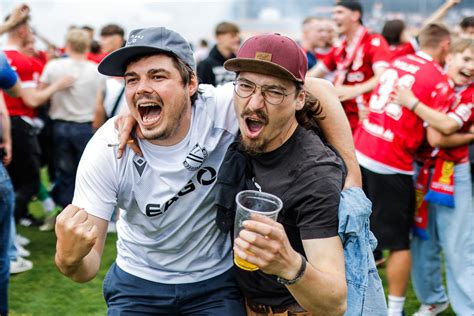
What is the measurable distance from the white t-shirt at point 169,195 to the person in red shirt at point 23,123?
386 centimetres

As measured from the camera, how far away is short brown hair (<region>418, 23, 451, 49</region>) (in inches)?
196

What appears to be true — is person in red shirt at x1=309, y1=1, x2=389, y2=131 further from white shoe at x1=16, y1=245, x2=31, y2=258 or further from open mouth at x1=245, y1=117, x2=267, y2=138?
white shoe at x1=16, y1=245, x2=31, y2=258

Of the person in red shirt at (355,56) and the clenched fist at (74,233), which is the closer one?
the clenched fist at (74,233)

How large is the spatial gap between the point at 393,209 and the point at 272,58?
2.59m

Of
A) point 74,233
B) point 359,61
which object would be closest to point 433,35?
point 359,61

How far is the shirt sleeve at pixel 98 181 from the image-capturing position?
2.80 metres

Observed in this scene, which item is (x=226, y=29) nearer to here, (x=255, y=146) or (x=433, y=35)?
(x=433, y=35)

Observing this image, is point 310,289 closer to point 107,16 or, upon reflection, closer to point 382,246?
point 382,246

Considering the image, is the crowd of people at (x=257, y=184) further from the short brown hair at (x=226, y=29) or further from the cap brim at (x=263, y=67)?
the short brown hair at (x=226, y=29)

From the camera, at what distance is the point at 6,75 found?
4480 mm

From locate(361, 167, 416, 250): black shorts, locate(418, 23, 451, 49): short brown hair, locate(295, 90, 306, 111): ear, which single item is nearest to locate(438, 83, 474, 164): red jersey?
locate(361, 167, 416, 250): black shorts

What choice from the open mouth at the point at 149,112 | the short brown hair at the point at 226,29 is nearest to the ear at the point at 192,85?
the open mouth at the point at 149,112

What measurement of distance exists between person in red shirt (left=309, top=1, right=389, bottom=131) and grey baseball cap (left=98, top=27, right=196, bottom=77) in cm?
345

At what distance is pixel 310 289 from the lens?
2.23 metres
